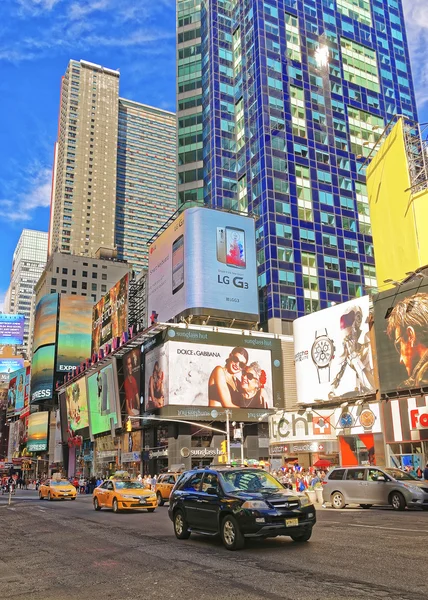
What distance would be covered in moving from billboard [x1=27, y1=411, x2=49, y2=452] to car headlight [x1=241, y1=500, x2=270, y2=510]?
373 ft

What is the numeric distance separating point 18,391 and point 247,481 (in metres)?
140

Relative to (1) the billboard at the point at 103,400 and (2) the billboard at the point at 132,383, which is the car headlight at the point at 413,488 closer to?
(2) the billboard at the point at 132,383

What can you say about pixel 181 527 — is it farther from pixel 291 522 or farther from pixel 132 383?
pixel 132 383

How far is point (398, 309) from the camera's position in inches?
1767

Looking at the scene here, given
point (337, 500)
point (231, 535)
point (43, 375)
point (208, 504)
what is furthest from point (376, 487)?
point (43, 375)

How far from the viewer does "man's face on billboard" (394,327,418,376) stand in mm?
43562

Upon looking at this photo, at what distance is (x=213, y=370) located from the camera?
63688 mm

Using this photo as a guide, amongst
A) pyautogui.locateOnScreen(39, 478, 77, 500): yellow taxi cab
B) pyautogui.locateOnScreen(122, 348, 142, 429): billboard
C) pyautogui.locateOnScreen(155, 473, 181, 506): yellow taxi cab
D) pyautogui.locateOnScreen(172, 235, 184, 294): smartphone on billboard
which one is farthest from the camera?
pyautogui.locateOnScreen(122, 348, 142, 429): billboard

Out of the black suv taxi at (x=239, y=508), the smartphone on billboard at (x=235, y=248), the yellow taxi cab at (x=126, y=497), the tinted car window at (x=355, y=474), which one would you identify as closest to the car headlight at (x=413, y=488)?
the tinted car window at (x=355, y=474)

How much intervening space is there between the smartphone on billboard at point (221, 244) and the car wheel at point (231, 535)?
56291 millimetres

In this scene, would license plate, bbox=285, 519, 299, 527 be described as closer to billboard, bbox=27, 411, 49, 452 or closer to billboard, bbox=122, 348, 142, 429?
billboard, bbox=122, 348, 142, 429

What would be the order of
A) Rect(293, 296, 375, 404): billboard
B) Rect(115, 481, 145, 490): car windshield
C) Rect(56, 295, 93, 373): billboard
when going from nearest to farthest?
Rect(115, 481, 145, 490): car windshield
Rect(293, 296, 375, 404): billboard
Rect(56, 295, 93, 373): billboard

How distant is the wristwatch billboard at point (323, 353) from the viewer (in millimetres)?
55062

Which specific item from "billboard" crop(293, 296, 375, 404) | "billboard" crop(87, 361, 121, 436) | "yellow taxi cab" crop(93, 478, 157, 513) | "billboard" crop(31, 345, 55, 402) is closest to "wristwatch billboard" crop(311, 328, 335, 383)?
"billboard" crop(293, 296, 375, 404)
